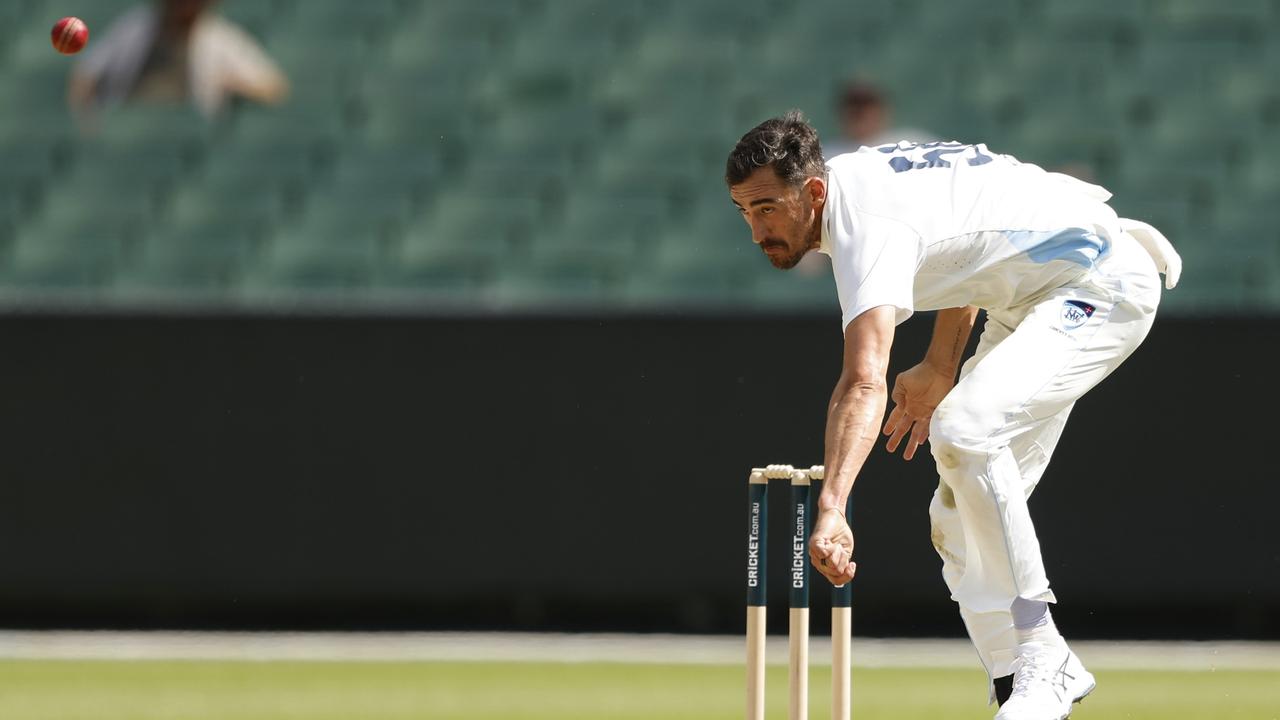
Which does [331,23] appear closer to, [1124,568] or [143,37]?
[143,37]

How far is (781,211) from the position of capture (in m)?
5.34

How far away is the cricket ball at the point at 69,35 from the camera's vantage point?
27.3 feet

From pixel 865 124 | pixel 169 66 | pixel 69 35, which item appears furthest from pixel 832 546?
pixel 169 66

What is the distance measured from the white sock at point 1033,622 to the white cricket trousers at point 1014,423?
0.10 feet

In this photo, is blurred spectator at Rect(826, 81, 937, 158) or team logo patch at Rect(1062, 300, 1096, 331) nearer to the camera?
team logo patch at Rect(1062, 300, 1096, 331)

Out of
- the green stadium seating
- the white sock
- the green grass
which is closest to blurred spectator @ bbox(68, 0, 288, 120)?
the green stadium seating

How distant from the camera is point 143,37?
1137cm

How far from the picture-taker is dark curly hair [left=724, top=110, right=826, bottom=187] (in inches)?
208

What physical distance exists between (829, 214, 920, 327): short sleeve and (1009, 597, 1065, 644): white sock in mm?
995

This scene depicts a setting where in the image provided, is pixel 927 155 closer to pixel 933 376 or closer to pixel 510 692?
pixel 933 376

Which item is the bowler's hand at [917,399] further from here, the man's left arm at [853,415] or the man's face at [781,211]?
the man's left arm at [853,415]

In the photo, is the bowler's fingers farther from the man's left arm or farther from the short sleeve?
the short sleeve

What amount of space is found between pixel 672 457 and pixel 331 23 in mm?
4067

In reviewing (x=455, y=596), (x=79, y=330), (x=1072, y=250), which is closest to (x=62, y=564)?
(x=79, y=330)
